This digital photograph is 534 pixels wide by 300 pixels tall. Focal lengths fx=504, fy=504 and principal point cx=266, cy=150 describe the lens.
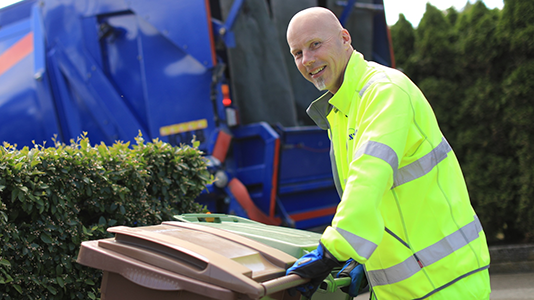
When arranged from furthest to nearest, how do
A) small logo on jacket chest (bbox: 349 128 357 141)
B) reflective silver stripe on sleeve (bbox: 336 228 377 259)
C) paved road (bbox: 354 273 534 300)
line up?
paved road (bbox: 354 273 534 300)
small logo on jacket chest (bbox: 349 128 357 141)
reflective silver stripe on sleeve (bbox: 336 228 377 259)

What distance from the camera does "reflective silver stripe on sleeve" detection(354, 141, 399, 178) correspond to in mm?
1235

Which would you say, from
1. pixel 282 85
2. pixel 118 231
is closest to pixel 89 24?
pixel 282 85

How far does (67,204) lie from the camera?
2.03 metres

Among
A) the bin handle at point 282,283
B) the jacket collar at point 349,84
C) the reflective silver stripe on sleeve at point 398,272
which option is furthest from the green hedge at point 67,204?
the reflective silver stripe on sleeve at point 398,272

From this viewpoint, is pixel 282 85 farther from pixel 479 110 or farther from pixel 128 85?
pixel 479 110

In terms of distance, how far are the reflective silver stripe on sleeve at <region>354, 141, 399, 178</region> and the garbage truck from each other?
8.71 feet

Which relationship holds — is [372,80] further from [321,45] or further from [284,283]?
[284,283]

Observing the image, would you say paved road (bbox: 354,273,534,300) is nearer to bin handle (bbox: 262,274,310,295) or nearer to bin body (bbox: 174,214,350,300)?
bin body (bbox: 174,214,350,300)

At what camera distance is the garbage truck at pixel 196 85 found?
394 cm

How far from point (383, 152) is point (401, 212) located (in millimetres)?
178

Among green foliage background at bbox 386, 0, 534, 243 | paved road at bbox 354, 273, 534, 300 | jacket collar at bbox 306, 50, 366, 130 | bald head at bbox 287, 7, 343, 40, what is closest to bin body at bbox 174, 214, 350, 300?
jacket collar at bbox 306, 50, 366, 130

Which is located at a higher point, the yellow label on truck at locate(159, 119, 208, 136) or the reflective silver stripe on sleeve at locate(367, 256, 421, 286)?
the yellow label on truck at locate(159, 119, 208, 136)

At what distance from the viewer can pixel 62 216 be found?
Result: 2016mm

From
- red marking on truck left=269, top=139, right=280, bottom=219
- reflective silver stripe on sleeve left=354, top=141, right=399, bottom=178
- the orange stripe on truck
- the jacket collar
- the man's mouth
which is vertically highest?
the man's mouth
